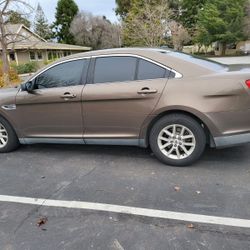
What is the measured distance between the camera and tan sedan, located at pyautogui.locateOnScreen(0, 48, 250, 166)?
352 centimetres

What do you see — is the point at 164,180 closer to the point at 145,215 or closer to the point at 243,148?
the point at 145,215

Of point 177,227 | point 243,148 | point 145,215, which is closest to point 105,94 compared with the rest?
point 145,215

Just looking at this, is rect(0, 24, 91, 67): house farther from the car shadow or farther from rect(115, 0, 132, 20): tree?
the car shadow

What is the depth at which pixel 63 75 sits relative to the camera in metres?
4.26

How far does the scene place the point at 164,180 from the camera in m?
3.53

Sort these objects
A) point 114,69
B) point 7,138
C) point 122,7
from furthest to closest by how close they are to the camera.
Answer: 1. point 122,7
2. point 7,138
3. point 114,69

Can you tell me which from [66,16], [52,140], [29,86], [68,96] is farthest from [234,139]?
[66,16]

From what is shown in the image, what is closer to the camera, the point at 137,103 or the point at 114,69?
the point at 137,103

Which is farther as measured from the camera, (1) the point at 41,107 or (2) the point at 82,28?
(2) the point at 82,28

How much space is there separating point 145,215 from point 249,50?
137 ft

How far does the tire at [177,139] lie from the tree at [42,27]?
5759 cm

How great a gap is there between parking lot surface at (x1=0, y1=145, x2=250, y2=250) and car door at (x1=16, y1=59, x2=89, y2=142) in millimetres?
426

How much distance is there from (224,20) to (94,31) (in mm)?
21235

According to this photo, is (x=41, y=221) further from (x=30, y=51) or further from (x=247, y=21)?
(x=247, y=21)
